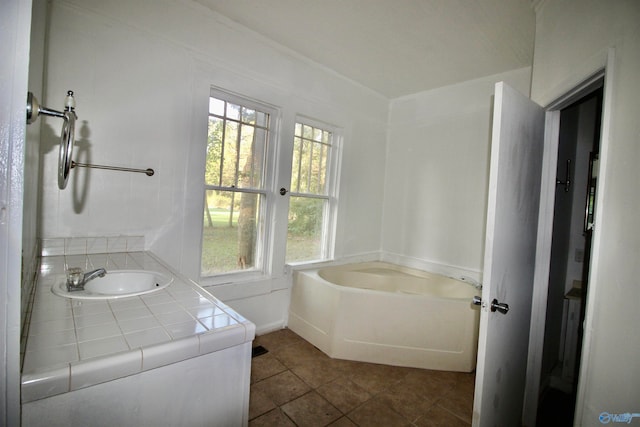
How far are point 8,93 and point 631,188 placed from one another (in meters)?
1.62

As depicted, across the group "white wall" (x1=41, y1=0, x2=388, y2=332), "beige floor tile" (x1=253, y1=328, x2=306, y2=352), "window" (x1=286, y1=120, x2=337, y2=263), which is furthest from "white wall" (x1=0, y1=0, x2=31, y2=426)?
"window" (x1=286, y1=120, x2=337, y2=263)

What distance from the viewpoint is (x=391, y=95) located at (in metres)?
3.56

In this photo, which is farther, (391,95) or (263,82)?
(391,95)

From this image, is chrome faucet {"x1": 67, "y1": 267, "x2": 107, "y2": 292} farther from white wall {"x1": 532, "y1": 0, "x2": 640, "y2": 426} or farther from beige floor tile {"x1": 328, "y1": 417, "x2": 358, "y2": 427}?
white wall {"x1": 532, "y1": 0, "x2": 640, "y2": 426}

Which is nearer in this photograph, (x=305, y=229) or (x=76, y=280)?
(x=76, y=280)

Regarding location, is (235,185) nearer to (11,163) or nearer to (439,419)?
(11,163)

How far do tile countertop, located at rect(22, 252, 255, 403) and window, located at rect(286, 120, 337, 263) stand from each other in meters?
1.76

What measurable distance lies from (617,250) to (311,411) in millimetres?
1710

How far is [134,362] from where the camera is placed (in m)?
0.77

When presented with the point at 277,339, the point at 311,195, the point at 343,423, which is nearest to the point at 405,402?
the point at 343,423

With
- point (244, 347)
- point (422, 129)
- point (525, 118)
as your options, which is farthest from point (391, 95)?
point (244, 347)

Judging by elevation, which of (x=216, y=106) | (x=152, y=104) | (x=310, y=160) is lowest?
(x=310, y=160)

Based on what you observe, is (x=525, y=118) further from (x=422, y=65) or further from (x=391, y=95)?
(x=391, y=95)

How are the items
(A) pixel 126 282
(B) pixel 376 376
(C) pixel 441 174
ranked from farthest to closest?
(C) pixel 441 174
(B) pixel 376 376
(A) pixel 126 282
